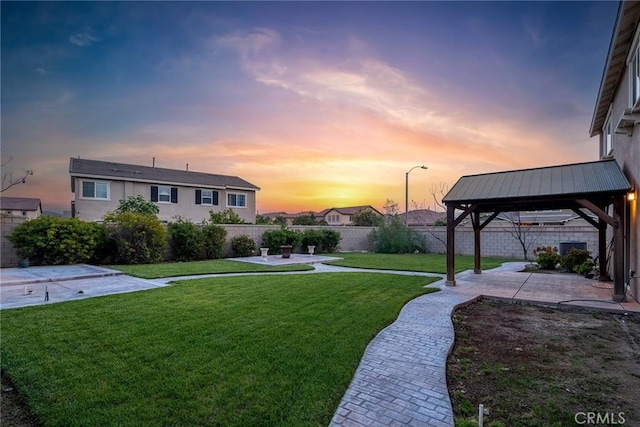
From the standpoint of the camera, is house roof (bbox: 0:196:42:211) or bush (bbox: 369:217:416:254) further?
house roof (bbox: 0:196:42:211)

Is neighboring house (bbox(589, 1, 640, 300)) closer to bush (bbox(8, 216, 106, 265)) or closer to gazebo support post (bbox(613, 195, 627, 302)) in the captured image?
gazebo support post (bbox(613, 195, 627, 302))

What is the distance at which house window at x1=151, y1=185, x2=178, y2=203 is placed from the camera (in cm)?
2214

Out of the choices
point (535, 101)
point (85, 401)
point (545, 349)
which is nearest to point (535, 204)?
point (535, 101)

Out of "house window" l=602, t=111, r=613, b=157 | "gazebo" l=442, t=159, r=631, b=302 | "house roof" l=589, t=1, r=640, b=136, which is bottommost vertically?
"gazebo" l=442, t=159, r=631, b=302

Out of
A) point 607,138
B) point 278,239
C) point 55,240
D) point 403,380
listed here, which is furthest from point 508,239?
point 55,240

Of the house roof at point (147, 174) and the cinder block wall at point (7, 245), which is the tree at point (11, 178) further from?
the house roof at point (147, 174)

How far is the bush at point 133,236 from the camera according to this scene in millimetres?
13164

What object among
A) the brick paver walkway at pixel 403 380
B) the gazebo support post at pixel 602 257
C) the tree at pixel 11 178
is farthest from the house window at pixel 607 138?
the tree at pixel 11 178

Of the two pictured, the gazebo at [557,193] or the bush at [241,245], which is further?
the bush at [241,245]

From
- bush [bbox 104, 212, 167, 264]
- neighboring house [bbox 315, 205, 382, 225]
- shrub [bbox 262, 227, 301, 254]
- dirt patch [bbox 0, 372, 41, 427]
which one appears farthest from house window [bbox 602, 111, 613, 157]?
neighboring house [bbox 315, 205, 382, 225]

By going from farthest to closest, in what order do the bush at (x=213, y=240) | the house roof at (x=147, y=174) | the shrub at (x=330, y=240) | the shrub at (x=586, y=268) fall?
the shrub at (x=330, y=240) → the house roof at (x=147, y=174) → the bush at (x=213, y=240) → the shrub at (x=586, y=268)

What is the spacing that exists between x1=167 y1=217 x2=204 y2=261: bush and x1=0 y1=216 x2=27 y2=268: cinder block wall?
17.3 ft

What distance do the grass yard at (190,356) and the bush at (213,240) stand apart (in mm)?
8635

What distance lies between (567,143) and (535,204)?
6.36 meters
